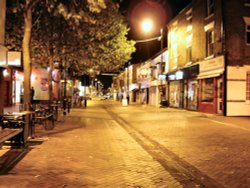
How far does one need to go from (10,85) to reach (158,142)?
2257cm

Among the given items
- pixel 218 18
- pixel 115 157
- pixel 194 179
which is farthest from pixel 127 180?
pixel 218 18

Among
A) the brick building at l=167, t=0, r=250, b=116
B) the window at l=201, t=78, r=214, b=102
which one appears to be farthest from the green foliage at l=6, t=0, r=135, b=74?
the window at l=201, t=78, r=214, b=102

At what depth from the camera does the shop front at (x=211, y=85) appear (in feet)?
78.8

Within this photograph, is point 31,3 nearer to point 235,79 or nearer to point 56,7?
point 56,7

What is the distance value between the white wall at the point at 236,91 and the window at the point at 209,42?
3.07 metres

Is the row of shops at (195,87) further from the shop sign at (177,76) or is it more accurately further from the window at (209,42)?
the window at (209,42)

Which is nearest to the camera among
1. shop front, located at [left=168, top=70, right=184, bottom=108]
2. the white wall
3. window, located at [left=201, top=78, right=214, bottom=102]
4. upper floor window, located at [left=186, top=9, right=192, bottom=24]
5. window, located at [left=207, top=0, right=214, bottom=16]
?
the white wall

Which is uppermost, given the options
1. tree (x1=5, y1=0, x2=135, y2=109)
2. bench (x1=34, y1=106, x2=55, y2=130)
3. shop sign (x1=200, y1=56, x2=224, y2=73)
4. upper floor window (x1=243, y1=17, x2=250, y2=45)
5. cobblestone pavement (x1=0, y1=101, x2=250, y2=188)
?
upper floor window (x1=243, y1=17, x2=250, y2=45)

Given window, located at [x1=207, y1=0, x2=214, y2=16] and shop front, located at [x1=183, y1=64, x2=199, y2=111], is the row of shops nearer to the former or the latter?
shop front, located at [x1=183, y1=64, x2=199, y2=111]

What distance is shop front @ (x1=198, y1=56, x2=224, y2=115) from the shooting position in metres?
24.0

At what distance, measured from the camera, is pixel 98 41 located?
67.7 ft

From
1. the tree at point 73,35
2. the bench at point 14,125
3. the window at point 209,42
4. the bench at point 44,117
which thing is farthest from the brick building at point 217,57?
the bench at point 14,125

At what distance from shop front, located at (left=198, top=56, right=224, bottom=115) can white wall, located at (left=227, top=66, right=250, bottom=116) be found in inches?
21.8

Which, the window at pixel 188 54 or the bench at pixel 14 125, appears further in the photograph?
the window at pixel 188 54
